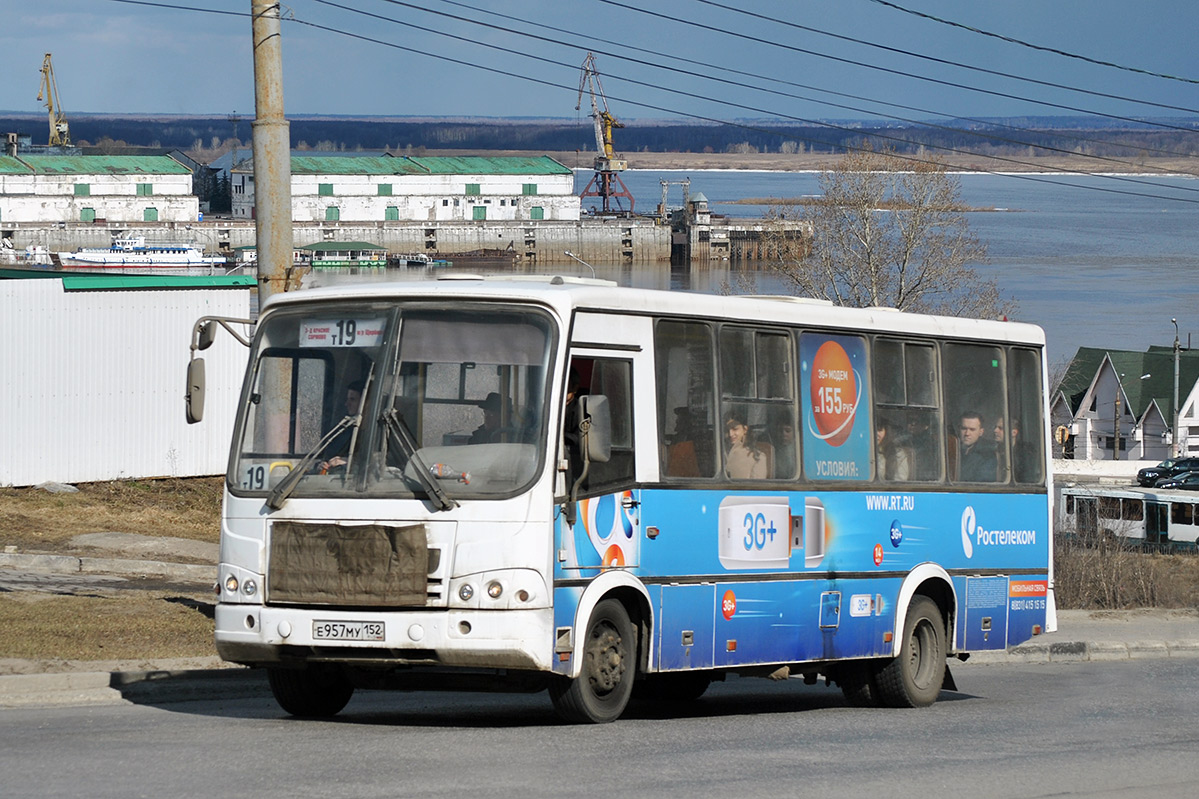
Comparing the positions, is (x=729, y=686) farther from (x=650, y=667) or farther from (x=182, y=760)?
(x=182, y=760)

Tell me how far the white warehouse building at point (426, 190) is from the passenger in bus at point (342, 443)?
15032 centimetres

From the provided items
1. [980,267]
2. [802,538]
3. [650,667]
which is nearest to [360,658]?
[650,667]

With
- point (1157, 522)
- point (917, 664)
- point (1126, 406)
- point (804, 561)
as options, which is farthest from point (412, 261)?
point (804, 561)

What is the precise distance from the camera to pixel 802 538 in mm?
12070

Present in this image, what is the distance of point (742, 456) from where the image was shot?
11.6 m

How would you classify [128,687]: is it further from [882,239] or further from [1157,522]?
[882,239]

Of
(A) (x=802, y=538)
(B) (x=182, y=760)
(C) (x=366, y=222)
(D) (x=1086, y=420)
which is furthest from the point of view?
(C) (x=366, y=222)

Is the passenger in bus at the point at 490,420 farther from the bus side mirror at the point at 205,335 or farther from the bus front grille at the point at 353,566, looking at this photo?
the bus side mirror at the point at 205,335

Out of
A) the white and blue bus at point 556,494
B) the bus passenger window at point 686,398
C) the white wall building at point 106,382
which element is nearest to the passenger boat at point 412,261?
the white wall building at point 106,382

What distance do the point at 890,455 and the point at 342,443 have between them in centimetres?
480

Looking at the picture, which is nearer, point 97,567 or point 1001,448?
point 1001,448

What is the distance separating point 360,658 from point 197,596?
22.1ft

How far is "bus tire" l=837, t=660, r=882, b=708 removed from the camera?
13266mm

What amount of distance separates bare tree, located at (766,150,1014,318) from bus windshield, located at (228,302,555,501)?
2657 inches
